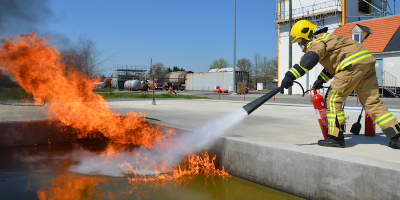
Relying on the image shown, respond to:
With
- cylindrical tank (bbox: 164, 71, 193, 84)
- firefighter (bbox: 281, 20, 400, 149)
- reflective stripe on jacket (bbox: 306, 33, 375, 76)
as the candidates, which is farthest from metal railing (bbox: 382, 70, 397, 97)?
cylindrical tank (bbox: 164, 71, 193, 84)

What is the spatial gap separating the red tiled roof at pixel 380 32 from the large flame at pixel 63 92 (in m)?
24.5

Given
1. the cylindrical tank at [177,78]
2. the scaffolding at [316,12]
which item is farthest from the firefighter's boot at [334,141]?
the cylindrical tank at [177,78]

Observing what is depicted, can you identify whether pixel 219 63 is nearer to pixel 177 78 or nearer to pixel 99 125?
pixel 177 78

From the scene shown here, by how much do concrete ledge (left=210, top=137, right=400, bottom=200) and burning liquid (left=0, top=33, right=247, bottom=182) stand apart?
1.70 ft

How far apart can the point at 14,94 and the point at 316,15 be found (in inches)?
1148

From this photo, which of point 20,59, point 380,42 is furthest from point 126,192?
point 380,42

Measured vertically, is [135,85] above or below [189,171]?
above

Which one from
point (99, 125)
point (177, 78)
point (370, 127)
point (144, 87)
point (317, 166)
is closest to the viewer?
point (317, 166)

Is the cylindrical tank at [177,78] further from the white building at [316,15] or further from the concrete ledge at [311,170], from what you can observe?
the concrete ledge at [311,170]

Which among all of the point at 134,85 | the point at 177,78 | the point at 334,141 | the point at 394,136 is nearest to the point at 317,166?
the point at 334,141

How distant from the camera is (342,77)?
3.95 meters

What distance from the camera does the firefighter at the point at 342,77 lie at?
3871 millimetres

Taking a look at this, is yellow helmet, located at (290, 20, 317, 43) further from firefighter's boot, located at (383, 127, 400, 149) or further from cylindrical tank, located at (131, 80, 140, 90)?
cylindrical tank, located at (131, 80, 140, 90)

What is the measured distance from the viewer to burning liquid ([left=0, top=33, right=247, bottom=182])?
447 cm
